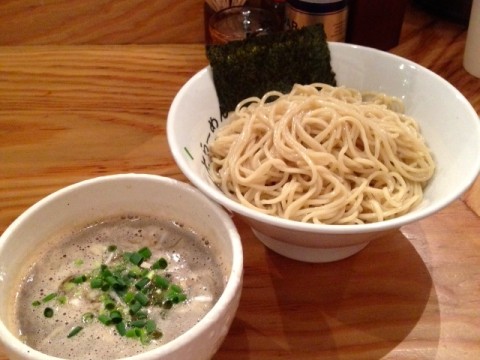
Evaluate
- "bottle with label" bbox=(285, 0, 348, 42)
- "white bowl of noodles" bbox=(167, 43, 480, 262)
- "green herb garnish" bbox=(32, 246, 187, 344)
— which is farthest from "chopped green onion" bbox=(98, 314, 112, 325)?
"bottle with label" bbox=(285, 0, 348, 42)

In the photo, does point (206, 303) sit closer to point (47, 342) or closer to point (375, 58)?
point (47, 342)

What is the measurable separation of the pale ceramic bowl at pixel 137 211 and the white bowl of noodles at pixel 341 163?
0.05 m

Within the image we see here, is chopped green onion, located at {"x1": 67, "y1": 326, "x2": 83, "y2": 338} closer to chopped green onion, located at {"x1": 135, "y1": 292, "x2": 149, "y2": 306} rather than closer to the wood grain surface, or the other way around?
chopped green onion, located at {"x1": 135, "y1": 292, "x2": 149, "y2": 306}

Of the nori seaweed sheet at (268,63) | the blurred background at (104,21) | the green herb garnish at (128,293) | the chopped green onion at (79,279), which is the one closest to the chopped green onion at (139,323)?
the green herb garnish at (128,293)

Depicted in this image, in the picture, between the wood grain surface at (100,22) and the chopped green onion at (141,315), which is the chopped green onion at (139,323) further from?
the wood grain surface at (100,22)

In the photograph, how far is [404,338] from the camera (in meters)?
0.83

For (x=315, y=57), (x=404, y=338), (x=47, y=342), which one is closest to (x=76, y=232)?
(x=47, y=342)

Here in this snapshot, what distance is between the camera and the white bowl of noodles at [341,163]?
908mm

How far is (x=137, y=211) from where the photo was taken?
84 centimetres

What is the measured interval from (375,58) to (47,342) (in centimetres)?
81

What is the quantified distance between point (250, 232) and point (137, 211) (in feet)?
0.78

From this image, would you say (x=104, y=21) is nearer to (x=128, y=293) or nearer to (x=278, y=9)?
(x=278, y=9)

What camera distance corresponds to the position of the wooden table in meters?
0.83

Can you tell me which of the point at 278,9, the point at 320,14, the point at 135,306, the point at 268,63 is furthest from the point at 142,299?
the point at 278,9
